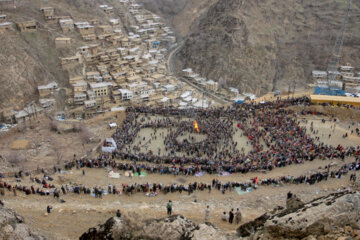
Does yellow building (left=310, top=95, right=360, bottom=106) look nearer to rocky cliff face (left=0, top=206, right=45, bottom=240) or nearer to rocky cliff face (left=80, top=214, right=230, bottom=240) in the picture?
rocky cliff face (left=80, top=214, right=230, bottom=240)

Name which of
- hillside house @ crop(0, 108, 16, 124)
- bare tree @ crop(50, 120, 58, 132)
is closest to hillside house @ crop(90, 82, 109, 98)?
hillside house @ crop(0, 108, 16, 124)

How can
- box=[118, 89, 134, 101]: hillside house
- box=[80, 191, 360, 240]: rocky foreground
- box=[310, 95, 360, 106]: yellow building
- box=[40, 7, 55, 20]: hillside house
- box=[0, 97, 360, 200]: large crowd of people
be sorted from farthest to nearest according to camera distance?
box=[40, 7, 55, 20]: hillside house < box=[118, 89, 134, 101]: hillside house < box=[310, 95, 360, 106]: yellow building < box=[0, 97, 360, 200]: large crowd of people < box=[80, 191, 360, 240]: rocky foreground

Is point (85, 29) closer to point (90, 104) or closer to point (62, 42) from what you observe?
point (62, 42)

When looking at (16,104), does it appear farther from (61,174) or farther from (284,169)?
(284,169)

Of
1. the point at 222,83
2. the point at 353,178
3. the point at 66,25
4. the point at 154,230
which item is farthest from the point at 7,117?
the point at 353,178

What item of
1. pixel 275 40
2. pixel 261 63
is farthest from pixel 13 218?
pixel 275 40

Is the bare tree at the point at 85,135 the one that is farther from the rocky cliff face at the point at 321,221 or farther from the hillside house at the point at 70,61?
the hillside house at the point at 70,61

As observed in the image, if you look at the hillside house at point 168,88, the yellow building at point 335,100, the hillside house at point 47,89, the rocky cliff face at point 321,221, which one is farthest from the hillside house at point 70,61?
the rocky cliff face at point 321,221
